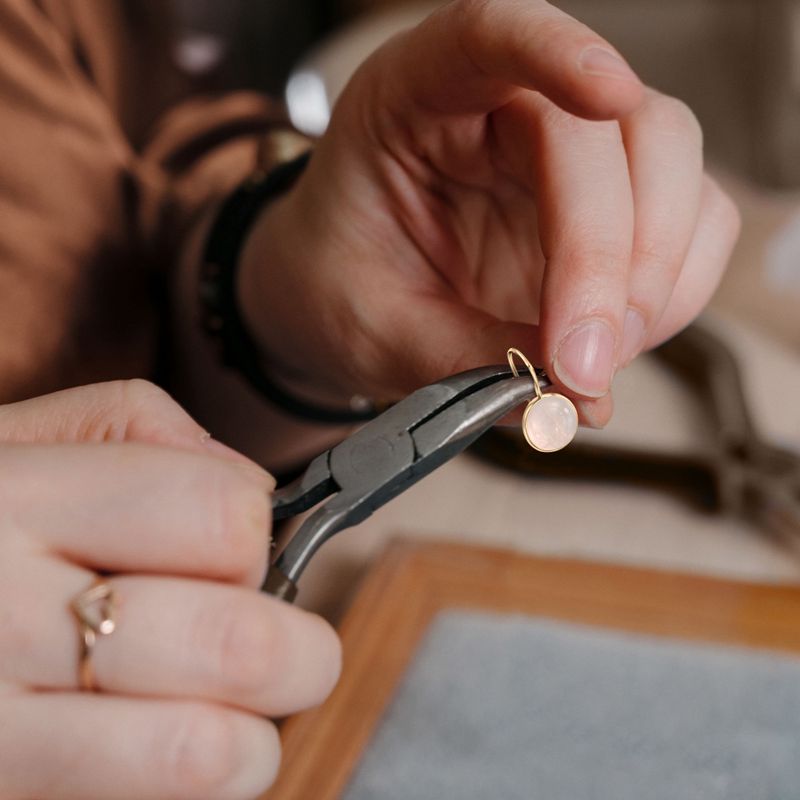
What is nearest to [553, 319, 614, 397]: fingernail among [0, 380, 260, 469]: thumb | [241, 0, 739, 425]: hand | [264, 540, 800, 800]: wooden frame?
[241, 0, 739, 425]: hand

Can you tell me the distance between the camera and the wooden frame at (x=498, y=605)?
1.36 feet

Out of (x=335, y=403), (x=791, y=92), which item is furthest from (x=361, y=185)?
(x=791, y=92)

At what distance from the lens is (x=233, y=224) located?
1.61ft

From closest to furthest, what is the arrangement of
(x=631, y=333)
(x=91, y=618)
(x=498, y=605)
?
(x=91, y=618), (x=631, y=333), (x=498, y=605)

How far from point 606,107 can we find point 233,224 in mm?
273

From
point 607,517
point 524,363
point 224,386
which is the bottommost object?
point 607,517

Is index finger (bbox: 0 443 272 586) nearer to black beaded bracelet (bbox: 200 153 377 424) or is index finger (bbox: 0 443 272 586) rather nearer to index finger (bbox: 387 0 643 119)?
index finger (bbox: 387 0 643 119)

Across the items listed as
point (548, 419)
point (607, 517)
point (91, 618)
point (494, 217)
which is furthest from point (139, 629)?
point (607, 517)

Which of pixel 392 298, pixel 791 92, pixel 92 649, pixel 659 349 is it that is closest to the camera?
pixel 92 649

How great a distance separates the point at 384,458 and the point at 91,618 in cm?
10

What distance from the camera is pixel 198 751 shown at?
0.69ft

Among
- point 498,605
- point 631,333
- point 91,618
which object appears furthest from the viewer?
point 498,605

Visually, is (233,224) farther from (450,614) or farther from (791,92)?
(791,92)

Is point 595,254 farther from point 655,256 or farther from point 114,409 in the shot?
point 114,409
